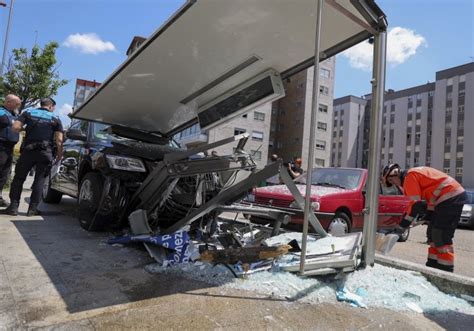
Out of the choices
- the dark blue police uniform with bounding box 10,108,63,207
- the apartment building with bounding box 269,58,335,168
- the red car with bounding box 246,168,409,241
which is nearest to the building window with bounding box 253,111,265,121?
the apartment building with bounding box 269,58,335,168

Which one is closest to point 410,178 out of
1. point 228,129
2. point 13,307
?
point 13,307

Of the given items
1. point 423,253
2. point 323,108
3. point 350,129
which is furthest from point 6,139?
point 350,129

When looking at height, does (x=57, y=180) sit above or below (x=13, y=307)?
above

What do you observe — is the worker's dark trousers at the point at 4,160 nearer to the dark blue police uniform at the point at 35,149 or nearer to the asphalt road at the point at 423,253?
the dark blue police uniform at the point at 35,149

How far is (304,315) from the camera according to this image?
2.71 m

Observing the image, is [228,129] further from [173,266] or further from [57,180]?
[173,266]

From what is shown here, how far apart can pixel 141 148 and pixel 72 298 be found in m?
2.66

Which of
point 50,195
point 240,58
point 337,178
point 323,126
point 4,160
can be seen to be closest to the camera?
point 240,58

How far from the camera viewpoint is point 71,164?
611 cm

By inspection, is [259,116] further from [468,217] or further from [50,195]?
A: [50,195]

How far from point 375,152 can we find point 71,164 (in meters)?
4.74

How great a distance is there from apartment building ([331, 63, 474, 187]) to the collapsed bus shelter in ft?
189

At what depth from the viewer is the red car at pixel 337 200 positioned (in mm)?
6121

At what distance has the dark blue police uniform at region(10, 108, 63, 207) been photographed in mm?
5652
